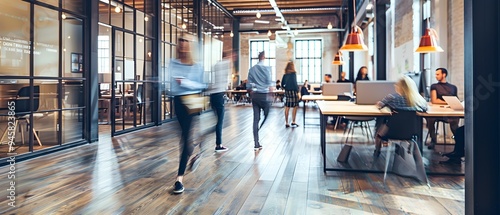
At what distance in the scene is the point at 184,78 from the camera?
10.7 ft

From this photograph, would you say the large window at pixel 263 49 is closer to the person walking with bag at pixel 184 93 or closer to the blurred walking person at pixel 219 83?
the blurred walking person at pixel 219 83

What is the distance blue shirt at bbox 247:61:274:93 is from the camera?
539 centimetres

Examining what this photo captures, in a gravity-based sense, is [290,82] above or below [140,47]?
below

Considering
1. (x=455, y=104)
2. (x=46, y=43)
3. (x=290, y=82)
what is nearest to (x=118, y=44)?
(x=46, y=43)

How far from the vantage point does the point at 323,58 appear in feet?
65.6

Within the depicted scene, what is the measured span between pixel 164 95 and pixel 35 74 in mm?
4333

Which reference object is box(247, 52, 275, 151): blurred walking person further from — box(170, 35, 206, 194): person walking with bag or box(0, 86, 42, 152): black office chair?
box(0, 86, 42, 152): black office chair

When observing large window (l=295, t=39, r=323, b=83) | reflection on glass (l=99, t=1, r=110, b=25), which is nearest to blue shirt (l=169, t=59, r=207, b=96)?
reflection on glass (l=99, t=1, r=110, b=25)

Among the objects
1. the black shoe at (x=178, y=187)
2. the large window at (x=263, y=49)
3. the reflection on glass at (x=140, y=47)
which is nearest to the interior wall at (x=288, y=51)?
the large window at (x=263, y=49)

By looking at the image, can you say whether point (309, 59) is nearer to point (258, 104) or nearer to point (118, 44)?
point (118, 44)

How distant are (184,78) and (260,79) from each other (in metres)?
2.31

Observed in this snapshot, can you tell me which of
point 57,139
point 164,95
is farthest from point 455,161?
point 164,95
